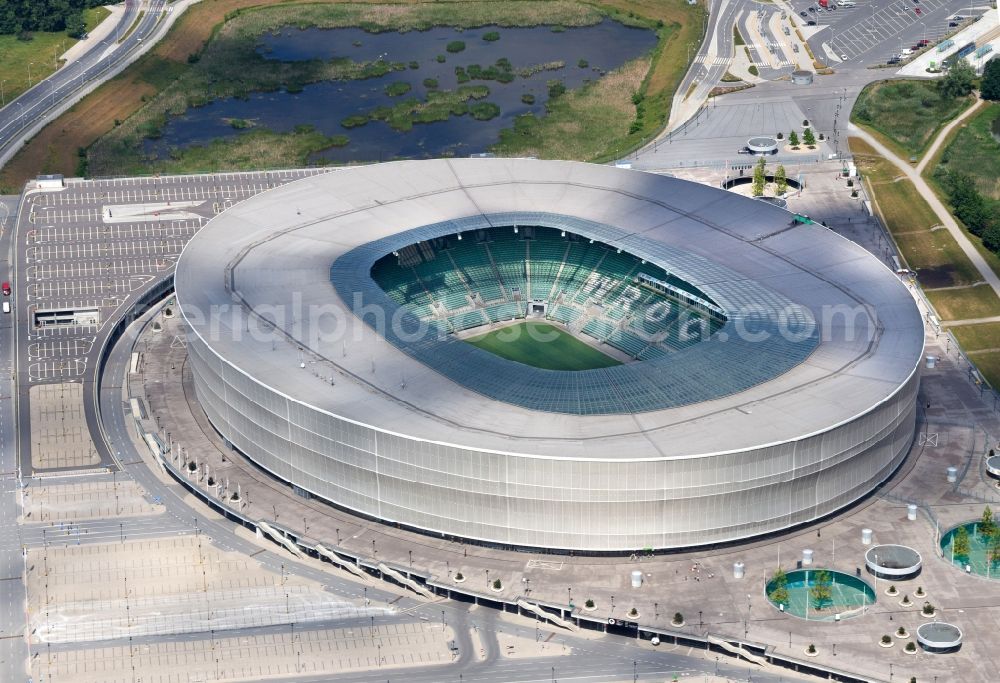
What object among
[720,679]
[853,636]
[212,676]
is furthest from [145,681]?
[853,636]

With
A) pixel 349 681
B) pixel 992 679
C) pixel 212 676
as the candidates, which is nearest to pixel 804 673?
pixel 992 679

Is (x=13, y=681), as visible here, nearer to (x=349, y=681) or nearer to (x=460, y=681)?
(x=349, y=681)

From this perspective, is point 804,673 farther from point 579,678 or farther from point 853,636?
point 579,678

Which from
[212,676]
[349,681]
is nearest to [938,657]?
[349,681]

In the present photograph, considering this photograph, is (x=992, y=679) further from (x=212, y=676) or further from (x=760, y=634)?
(x=212, y=676)
